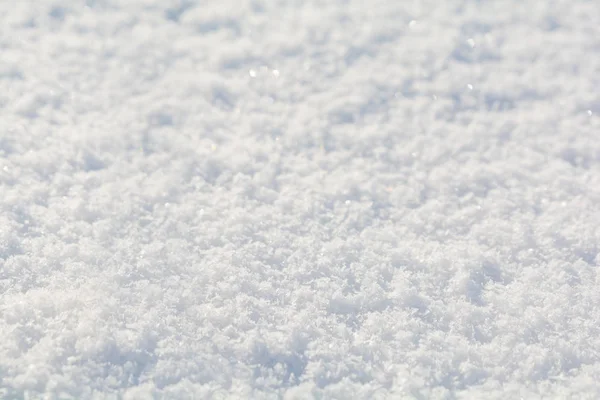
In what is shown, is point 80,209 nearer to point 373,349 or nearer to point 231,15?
point 373,349

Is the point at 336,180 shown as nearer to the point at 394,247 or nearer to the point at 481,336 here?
the point at 394,247

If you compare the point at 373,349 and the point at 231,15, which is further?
the point at 231,15

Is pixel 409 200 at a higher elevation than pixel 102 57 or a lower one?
lower

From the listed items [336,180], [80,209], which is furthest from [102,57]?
[336,180]

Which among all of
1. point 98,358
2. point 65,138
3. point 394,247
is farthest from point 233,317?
point 65,138

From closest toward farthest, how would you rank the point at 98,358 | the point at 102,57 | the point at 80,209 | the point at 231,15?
1. the point at 98,358
2. the point at 80,209
3. the point at 102,57
4. the point at 231,15

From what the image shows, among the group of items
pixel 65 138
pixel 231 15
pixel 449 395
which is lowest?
pixel 449 395

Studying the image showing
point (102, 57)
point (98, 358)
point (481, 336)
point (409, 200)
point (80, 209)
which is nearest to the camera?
point (98, 358)
